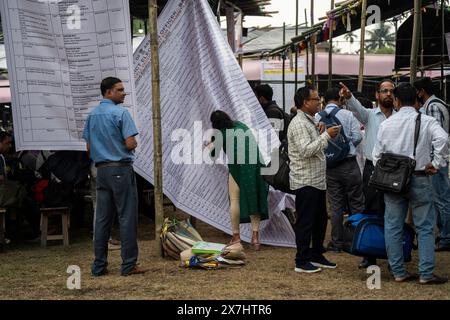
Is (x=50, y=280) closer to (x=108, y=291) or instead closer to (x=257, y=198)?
(x=108, y=291)

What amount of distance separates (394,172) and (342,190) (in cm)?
195

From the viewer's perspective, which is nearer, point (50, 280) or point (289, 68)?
point (50, 280)

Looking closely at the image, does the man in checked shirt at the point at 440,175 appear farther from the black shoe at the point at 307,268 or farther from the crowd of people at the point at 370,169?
the black shoe at the point at 307,268

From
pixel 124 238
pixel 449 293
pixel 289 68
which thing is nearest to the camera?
pixel 449 293

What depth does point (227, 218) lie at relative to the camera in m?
8.53

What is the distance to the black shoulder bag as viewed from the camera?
236 inches

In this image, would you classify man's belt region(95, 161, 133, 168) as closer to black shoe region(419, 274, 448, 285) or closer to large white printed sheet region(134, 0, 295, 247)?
large white printed sheet region(134, 0, 295, 247)

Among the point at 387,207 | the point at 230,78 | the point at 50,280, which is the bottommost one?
the point at 50,280

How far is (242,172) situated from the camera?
8109 mm

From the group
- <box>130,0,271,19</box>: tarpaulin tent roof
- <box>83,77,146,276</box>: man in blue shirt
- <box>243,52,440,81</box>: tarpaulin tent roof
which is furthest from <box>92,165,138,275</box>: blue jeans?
<box>243,52,440,81</box>: tarpaulin tent roof

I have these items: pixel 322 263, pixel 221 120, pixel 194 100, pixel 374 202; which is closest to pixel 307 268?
pixel 322 263

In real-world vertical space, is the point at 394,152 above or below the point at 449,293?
above

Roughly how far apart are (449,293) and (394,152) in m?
1.20

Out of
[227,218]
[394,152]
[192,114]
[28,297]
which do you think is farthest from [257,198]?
[28,297]
